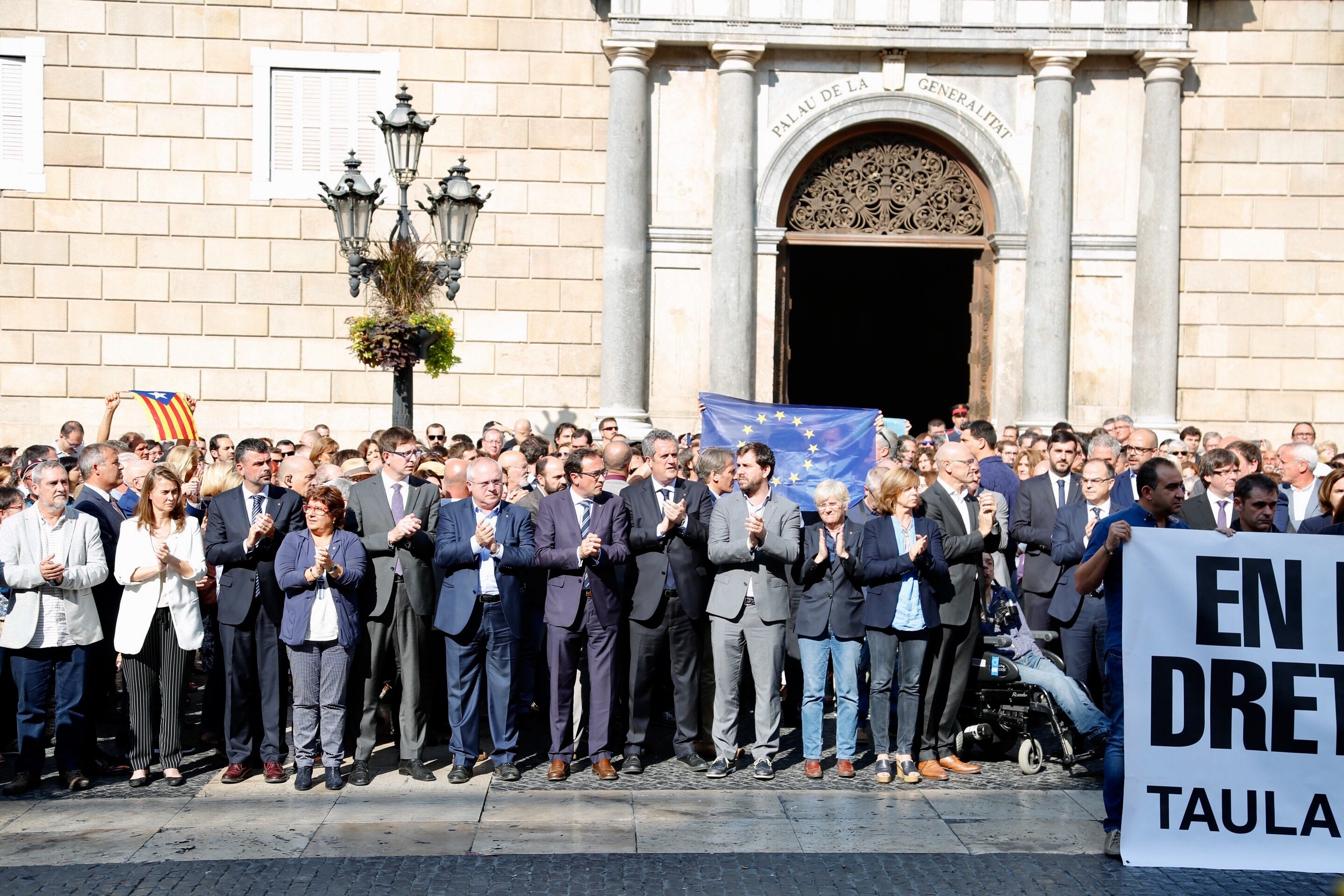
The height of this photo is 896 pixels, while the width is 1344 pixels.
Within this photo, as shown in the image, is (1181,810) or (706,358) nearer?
(1181,810)

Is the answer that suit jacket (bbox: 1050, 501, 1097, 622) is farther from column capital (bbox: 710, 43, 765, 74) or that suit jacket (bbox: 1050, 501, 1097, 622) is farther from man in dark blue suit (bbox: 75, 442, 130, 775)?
column capital (bbox: 710, 43, 765, 74)

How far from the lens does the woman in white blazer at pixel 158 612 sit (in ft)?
28.1

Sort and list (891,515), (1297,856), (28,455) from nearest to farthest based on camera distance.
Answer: (1297,856) < (891,515) < (28,455)

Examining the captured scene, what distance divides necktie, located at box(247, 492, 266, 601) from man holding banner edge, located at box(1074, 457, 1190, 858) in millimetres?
4933

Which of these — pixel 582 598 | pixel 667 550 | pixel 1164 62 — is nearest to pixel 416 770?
pixel 582 598

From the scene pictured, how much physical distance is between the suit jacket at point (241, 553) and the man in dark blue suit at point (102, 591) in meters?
0.61

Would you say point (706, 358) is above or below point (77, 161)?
below

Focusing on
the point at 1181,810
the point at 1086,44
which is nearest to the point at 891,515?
the point at 1181,810

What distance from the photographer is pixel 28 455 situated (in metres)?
10.2

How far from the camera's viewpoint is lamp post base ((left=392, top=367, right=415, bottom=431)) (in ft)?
39.8

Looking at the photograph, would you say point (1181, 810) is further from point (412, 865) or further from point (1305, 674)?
→ point (412, 865)

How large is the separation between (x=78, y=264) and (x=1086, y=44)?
40.7ft

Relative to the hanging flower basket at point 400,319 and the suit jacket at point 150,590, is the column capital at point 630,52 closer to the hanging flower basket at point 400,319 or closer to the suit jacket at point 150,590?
the hanging flower basket at point 400,319

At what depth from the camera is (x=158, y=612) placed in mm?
8633
